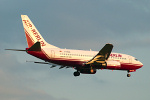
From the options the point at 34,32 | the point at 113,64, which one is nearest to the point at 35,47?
the point at 34,32

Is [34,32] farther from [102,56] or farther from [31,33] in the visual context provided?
[102,56]

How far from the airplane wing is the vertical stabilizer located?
7137mm

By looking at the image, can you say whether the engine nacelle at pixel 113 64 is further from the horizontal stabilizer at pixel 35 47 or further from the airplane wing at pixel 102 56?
the horizontal stabilizer at pixel 35 47

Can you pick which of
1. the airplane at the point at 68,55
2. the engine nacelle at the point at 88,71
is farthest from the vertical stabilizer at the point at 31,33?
the engine nacelle at the point at 88,71

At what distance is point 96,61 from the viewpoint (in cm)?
5094

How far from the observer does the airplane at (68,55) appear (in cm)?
4866

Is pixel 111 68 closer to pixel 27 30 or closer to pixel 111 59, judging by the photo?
pixel 111 59

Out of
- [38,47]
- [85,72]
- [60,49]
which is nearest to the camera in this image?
[38,47]

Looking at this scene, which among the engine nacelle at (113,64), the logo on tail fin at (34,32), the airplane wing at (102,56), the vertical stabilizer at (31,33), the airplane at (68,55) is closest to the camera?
the airplane wing at (102,56)

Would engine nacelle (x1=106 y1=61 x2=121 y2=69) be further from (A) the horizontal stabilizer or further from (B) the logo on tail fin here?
(A) the horizontal stabilizer

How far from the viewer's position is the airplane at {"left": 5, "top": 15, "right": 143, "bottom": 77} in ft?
160

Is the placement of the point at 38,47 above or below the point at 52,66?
above

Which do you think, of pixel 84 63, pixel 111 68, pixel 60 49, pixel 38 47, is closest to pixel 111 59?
pixel 111 68

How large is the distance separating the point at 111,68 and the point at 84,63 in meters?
4.88
